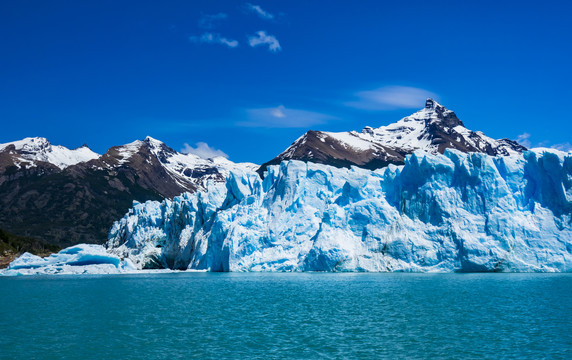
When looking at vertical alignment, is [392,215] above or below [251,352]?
above

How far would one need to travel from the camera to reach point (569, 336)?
16.0 meters

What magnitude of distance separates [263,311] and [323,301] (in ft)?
12.6

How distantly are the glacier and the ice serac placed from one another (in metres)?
0.08

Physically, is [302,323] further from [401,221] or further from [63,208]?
[63,208]

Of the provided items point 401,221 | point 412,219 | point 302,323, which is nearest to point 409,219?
point 412,219

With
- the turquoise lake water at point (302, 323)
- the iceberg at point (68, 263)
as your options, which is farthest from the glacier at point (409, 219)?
the turquoise lake water at point (302, 323)

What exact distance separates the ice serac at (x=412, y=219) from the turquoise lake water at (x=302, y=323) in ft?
29.6

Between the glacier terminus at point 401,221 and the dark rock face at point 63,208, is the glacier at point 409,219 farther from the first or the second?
the dark rock face at point 63,208

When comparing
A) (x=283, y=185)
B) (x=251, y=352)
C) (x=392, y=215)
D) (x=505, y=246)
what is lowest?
(x=251, y=352)

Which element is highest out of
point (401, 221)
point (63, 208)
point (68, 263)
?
point (63, 208)

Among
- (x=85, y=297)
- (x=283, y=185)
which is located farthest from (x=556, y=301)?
(x=283, y=185)

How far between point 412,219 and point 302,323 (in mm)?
26141

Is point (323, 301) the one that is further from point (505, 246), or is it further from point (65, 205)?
point (65, 205)

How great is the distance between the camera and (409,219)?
43.4m
